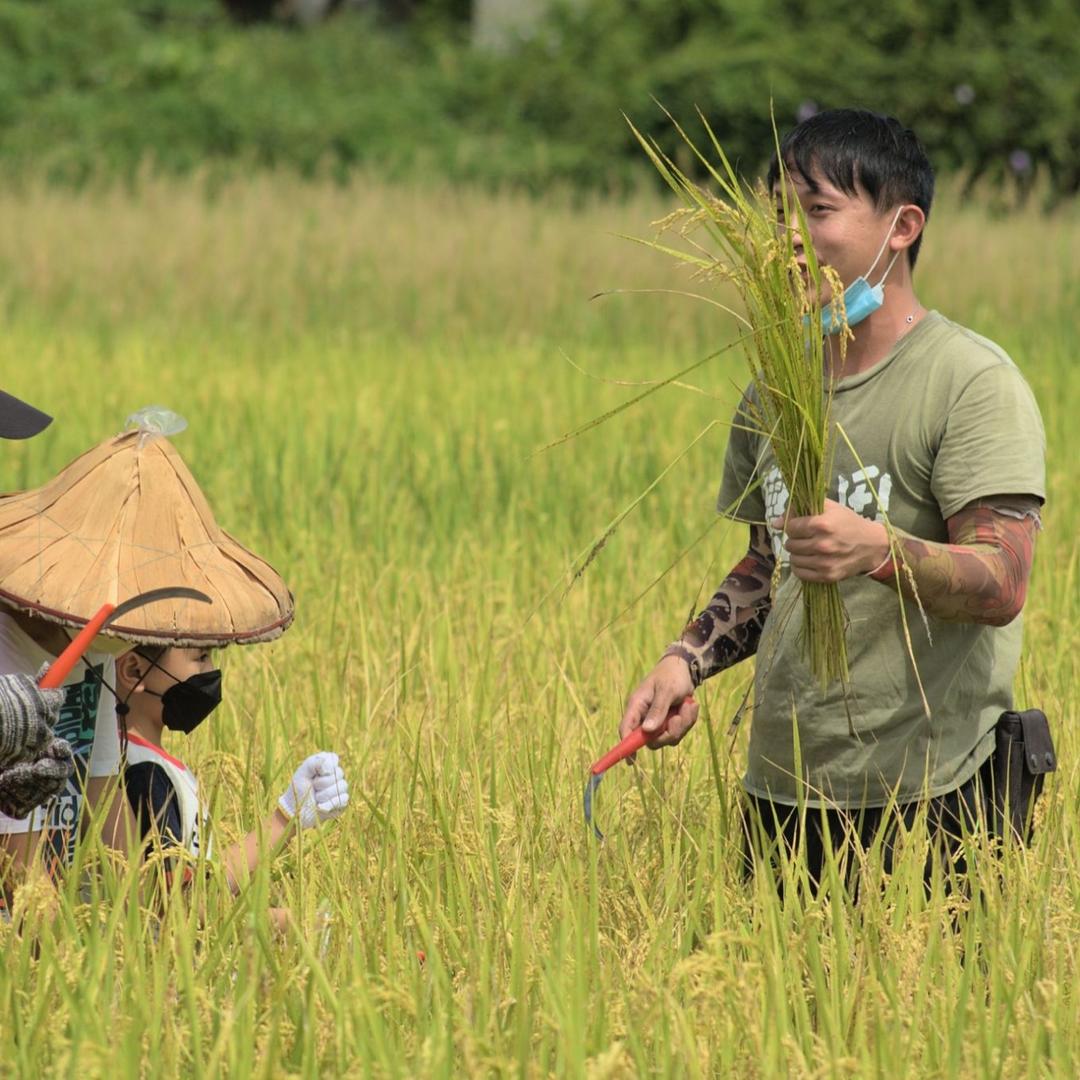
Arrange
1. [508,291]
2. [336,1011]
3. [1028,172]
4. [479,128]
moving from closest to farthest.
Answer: [336,1011], [508,291], [1028,172], [479,128]

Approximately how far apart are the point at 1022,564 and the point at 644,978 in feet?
2.38

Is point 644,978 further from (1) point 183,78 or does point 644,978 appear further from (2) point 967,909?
(1) point 183,78

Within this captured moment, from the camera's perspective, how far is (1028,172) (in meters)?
16.4

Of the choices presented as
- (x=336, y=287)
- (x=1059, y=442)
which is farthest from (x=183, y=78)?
(x=1059, y=442)

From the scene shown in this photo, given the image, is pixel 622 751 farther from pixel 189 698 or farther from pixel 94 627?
pixel 94 627

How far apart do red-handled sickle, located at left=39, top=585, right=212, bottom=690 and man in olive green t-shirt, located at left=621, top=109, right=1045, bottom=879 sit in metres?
0.71

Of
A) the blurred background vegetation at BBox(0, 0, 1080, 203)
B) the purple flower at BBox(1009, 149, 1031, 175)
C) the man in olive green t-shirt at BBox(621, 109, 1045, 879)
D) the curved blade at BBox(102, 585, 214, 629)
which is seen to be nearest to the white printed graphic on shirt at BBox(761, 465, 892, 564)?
the man in olive green t-shirt at BBox(621, 109, 1045, 879)

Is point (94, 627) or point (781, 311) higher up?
point (781, 311)

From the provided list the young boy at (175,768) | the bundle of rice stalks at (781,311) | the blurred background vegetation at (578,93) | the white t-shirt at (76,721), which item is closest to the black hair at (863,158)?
the bundle of rice stalks at (781,311)

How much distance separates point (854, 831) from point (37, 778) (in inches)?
43.7

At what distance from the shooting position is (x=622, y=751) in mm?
2719

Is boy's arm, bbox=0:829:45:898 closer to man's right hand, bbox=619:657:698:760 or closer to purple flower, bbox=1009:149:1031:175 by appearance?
→ man's right hand, bbox=619:657:698:760

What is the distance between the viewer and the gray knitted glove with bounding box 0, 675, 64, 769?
86.7 inches

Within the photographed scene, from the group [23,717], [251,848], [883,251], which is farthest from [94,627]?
[883,251]
